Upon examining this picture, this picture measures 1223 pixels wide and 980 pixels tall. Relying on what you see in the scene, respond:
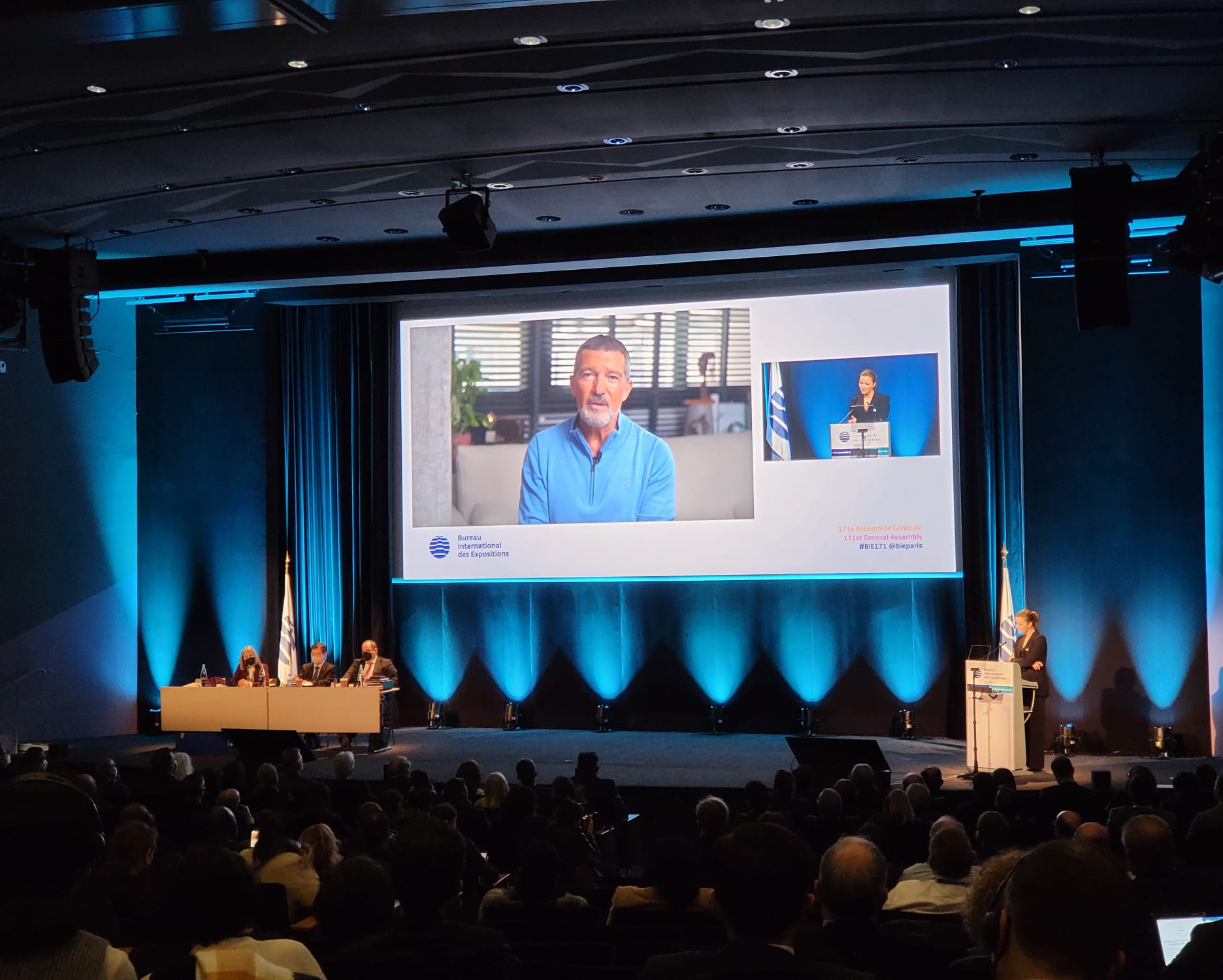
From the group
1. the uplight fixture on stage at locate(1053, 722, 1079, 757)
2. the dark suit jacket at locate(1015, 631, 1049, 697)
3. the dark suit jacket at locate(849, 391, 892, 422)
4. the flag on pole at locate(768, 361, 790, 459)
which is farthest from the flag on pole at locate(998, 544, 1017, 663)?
the flag on pole at locate(768, 361, 790, 459)

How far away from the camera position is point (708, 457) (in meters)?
11.3

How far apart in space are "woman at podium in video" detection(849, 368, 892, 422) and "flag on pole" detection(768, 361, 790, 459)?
0.61 metres

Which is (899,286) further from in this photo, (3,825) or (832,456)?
(3,825)

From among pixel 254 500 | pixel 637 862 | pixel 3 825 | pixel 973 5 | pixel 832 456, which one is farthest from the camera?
pixel 254 500

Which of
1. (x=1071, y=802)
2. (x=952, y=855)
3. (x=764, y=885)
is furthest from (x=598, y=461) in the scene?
(x=764, y=885)

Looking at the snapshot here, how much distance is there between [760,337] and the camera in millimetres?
11141

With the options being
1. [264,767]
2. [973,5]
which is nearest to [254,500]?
[264,767]

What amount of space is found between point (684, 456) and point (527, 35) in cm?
590

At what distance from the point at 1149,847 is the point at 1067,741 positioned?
6.71 metres

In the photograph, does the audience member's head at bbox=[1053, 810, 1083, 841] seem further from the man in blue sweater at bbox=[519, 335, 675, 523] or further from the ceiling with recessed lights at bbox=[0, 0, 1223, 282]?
the man in blue sweater at bbox=[519, 335, 675, 523]

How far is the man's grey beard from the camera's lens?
37.8ft

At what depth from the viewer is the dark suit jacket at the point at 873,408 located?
1083cm

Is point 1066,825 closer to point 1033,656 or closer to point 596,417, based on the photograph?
point 1033,656

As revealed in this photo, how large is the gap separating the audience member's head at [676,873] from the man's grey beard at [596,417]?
26.3 feet
